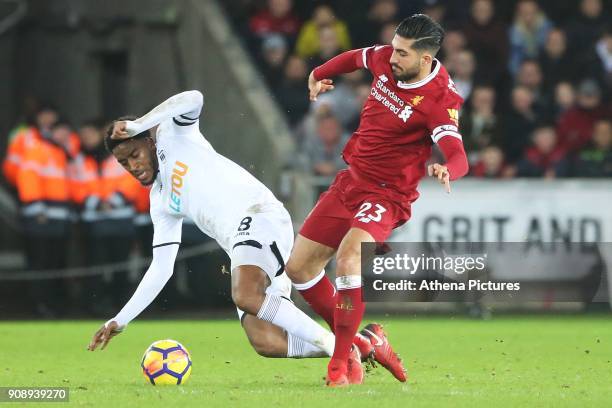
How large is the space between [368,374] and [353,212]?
1164 millimetres

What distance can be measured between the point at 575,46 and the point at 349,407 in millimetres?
9202

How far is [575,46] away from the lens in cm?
1507

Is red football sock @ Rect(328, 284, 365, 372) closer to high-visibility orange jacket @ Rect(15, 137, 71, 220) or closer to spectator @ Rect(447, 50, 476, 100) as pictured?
spectator @ Rect(447, 50, 476, 100)

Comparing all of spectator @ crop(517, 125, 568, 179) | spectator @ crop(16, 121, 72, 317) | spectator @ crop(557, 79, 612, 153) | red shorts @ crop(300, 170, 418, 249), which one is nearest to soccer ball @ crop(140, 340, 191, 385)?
red shorts @ crop(300, 170, 418, 249)

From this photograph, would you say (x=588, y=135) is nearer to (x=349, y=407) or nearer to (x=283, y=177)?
(x=283, y=177)

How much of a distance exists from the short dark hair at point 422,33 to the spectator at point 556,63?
7233 millimetres

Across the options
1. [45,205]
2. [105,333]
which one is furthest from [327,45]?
[105,333]

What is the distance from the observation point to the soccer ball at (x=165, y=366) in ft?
25.6

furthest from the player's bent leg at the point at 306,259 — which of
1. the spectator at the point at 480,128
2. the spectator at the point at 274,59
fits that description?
the spectator at the point at 274,59

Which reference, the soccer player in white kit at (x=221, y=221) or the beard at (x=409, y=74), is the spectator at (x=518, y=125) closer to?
the soccer player in white kit at (x=221, y=221)

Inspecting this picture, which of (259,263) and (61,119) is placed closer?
(259,263)

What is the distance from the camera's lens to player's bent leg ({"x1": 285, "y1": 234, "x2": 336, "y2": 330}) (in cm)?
814

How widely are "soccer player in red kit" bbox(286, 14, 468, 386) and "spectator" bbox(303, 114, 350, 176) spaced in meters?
5.58

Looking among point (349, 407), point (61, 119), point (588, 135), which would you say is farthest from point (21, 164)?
point (349, 407)
